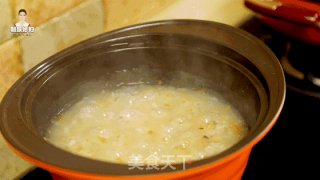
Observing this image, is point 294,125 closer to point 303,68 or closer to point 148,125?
point 303,68

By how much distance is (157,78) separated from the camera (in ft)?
3.05

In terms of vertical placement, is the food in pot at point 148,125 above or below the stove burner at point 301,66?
above

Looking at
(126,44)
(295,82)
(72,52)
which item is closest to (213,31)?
(126,44)

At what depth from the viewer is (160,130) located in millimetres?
807

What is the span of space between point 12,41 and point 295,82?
783mm

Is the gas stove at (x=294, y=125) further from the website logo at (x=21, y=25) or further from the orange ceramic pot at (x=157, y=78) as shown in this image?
the website logo at (x=21, y=25)

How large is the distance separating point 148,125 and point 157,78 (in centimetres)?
14

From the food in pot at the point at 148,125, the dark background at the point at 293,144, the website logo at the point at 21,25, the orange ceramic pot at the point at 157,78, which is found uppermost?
the website logo at the point at 21,25

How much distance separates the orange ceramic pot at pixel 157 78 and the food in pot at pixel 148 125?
0.9 inches

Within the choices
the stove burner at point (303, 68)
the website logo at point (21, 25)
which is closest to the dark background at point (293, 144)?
the stove burner at point (303, 68)

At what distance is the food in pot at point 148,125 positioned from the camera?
0.76m

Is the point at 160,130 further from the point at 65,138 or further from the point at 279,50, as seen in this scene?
the point at 279,50

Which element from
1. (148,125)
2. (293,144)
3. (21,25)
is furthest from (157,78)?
(293,144)

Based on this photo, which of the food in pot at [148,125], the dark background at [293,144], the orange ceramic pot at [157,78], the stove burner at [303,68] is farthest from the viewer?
the stove burner at [303,68]
